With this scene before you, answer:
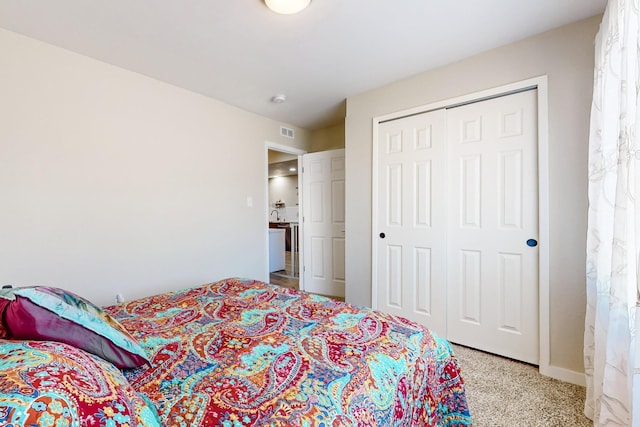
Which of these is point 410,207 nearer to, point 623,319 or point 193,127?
point 623,319

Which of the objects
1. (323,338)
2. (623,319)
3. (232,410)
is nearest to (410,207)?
(623,319)

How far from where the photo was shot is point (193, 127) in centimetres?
296

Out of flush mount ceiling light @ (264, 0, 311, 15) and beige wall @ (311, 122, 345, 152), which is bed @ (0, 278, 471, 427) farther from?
beige wall @ (311, 122, 345, 152)

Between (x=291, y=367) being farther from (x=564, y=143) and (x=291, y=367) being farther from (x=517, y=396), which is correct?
(x=564, y=143)

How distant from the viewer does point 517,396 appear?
5.79 ft

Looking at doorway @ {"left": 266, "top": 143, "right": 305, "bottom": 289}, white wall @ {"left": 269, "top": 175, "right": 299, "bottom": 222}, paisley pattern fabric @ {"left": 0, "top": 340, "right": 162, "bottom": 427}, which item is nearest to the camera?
paisley pattern fabric @ {"left": 0, "top": 340, "right": 162, "bottom": 427}

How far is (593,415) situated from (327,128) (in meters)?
3.81

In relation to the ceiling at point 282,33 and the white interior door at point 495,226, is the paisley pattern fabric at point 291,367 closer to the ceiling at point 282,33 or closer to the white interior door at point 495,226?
the white interior door at point 495,226

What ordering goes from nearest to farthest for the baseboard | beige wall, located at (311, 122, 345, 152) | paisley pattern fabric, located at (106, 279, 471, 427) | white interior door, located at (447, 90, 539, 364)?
paisley pattern fabric, located at (106, 279, 471, 427)
the baseboard
white interior door, located at (447, 90, 539, 364)
beige wall, located at (311, 122, 345, 152)

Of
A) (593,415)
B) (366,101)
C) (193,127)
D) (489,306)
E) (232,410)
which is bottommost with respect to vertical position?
(593,415)

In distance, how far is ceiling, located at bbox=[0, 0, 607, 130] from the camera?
5.73 feet

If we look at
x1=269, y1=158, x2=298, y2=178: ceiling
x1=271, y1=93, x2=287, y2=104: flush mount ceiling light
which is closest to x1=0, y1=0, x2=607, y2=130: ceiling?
x1=271, y1=93, x2=287, y2=104: flush mount ceiling light

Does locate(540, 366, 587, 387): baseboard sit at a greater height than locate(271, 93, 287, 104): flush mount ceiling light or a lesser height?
lesser

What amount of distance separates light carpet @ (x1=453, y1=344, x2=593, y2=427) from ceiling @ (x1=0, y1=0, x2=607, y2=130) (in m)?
2.42
